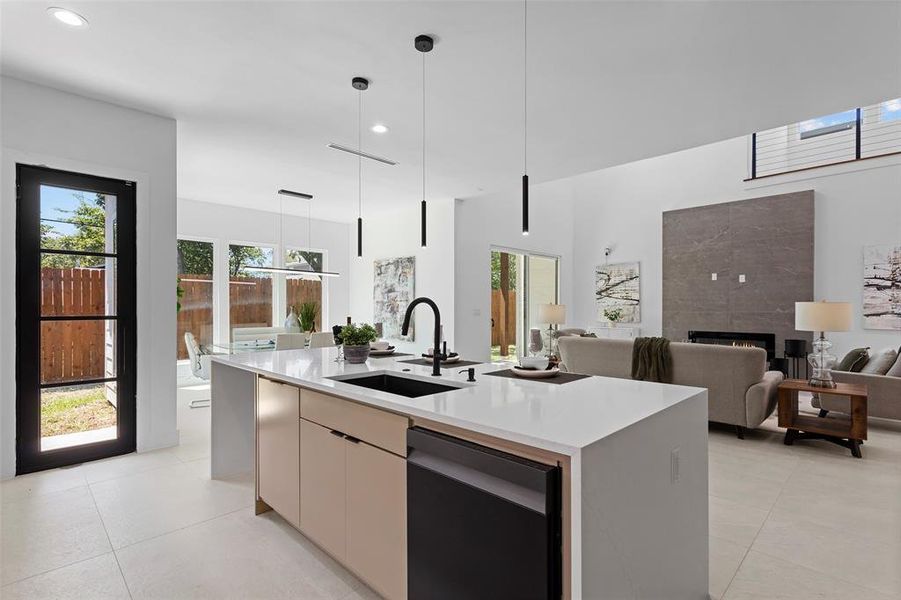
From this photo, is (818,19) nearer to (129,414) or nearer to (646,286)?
(129,414)

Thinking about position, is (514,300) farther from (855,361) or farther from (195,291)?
(195,291)


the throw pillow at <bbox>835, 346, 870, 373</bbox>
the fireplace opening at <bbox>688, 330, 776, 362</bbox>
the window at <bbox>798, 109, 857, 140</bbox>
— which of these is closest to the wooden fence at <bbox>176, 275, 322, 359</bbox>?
the fireplace opening at <bbox>688, 330, 776, 362</bbox>

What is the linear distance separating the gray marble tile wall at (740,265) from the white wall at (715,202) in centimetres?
15

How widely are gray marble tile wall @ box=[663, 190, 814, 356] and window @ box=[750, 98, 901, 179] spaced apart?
556 millimetres

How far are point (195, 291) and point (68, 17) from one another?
4.73 metres

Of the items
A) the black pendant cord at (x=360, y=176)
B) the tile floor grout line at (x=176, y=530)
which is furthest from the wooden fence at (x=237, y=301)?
the tile floor grout line at (x=176, y=530)

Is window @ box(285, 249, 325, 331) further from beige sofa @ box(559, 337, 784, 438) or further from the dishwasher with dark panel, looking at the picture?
the dishwasher with dark panel

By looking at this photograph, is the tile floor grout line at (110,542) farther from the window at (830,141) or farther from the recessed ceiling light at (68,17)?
the window at (830,141)

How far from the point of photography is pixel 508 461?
1.23 meters

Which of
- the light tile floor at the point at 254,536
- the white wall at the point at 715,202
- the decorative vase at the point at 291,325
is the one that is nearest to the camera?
Answer: the light tile floor at the point at 254,536

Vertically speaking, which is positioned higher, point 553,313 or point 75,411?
point 553,313

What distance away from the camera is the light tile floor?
190 cm

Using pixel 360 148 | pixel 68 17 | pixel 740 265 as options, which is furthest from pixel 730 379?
pixel 68 17

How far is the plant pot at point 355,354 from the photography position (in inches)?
106
